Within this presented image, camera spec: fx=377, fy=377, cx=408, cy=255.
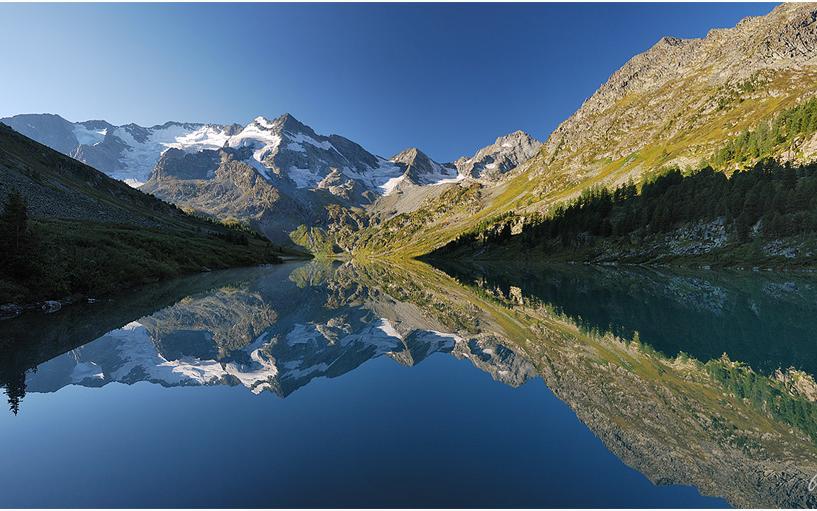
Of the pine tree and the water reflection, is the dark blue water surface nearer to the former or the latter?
the water reflection

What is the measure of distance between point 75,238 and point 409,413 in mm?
63444

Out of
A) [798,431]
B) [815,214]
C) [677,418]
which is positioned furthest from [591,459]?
[815,214]

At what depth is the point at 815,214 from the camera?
81.9 m

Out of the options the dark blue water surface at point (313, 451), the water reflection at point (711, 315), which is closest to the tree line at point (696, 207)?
the water reflection at point (711, 315)

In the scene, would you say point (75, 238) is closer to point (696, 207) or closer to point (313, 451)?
point (313, 451)

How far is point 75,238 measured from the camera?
55.6 metres

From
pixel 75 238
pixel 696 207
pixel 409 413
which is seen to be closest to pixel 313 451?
pixel 409 413

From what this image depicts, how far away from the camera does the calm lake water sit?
11180mm

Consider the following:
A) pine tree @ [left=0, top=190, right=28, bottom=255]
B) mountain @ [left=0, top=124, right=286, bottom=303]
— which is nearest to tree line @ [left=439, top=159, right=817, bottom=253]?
mountain @ [left=0, top=124, right=286, bottom=303]

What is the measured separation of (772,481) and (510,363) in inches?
530

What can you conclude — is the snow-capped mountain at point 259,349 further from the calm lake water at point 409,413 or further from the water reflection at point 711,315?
the water reflection at point 711,315

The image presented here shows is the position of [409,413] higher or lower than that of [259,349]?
lower

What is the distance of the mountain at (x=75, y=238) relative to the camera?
39.4m

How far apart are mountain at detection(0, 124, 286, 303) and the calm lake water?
8.14 m
